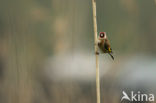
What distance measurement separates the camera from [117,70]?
5.60 feet

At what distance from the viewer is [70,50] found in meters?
1.72

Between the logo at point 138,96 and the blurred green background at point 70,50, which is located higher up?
the blurred green background at point 70,50

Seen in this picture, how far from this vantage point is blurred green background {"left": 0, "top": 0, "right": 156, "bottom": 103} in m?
1.67

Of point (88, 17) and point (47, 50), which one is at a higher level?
point (88, 17)

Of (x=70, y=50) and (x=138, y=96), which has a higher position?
(x=70, y=50)

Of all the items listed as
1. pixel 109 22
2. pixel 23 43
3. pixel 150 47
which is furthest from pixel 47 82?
pixel 150 47

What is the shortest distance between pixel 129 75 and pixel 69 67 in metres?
0.41

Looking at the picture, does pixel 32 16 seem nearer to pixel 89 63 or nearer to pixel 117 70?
pixel 89 63

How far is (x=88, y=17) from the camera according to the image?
1733 millimetres

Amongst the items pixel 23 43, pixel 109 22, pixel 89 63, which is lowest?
pixel 89 63

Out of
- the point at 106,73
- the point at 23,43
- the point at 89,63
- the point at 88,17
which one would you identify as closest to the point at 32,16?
the point at 23,43

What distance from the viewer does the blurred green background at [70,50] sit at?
167cm

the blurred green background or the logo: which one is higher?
the blurred green background

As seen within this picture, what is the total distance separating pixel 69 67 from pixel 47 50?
183mm
